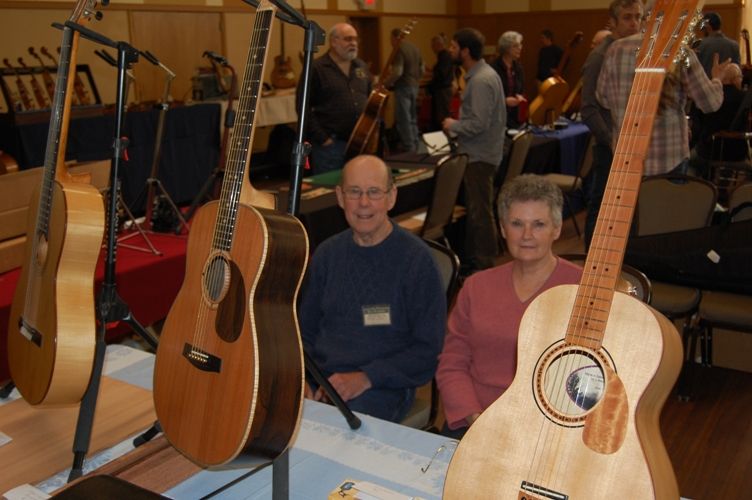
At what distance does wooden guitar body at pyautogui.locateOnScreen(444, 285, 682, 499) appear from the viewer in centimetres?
117

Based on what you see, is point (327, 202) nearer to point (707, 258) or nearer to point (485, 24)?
point (707, 258)

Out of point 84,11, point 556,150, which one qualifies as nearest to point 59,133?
point 84,11

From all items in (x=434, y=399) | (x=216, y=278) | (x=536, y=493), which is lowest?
(x=434, y=399)

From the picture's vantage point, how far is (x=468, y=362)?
2.10 meters

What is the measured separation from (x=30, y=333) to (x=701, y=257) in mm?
2637

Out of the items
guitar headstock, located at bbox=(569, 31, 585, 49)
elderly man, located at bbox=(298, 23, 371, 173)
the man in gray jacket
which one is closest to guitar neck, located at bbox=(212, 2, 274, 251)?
the man in gray jacket

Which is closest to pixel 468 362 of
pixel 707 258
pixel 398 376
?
pixel 398 376

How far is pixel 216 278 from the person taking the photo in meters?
1.56

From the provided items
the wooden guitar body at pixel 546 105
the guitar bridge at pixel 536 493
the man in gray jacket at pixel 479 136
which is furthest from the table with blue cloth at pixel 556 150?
the guitar bridge at pixel 536 493

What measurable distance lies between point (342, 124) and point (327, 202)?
1402 millimetres

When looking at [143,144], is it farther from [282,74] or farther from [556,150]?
[556,150]

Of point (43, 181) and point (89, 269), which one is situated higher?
point (43, 181)

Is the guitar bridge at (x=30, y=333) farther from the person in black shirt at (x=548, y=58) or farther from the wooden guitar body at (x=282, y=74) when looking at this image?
the person in black shirt at (x=548, y=58)

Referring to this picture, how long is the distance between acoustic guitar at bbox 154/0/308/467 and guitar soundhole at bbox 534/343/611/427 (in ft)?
1.56
